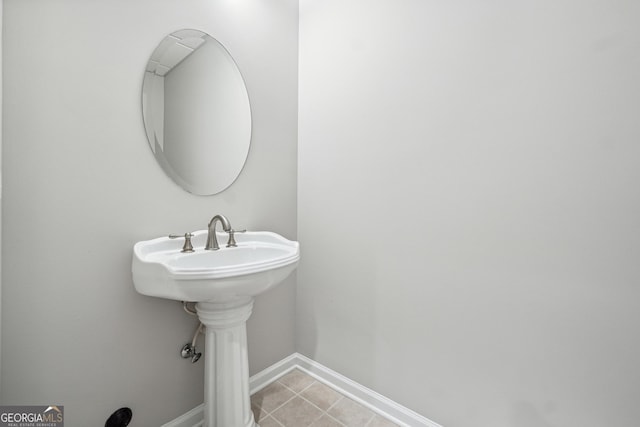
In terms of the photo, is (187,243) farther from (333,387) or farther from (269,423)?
(333,387)

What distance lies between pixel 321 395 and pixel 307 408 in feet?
0.40

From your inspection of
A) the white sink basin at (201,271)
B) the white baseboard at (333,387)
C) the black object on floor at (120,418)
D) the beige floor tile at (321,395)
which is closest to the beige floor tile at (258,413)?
the white baseboard at (333,387)

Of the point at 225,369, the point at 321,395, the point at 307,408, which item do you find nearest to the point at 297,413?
the point at 307,408

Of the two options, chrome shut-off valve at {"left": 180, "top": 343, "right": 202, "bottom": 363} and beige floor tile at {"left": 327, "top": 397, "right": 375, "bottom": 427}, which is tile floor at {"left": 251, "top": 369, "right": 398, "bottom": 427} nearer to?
beige floor tile at {"left": 327, "top": 397, "right": 375, "bottom": 427}

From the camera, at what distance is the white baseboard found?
4.16 ft

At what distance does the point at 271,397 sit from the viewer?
4.89ft

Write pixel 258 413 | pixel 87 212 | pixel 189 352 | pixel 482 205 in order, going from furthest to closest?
pixel 258 413, pixel 189 352, pixel 482 205, pixel 87 212

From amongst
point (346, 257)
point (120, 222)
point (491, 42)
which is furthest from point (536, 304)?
point (120, 222)

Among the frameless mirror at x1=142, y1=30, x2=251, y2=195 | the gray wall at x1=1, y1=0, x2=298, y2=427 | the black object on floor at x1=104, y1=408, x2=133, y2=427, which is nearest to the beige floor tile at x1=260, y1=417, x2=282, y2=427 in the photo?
the gray wall at x1=1, y1=0, x2=298, y2=427

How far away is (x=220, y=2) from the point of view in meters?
1.33

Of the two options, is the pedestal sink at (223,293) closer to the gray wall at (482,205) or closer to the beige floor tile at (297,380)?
the beige floor tile at (297,380)

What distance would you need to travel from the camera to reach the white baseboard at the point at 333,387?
1.27 m

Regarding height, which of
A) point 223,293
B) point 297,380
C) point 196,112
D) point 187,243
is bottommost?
point 297,380

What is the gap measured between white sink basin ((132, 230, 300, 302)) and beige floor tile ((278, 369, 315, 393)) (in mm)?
850
